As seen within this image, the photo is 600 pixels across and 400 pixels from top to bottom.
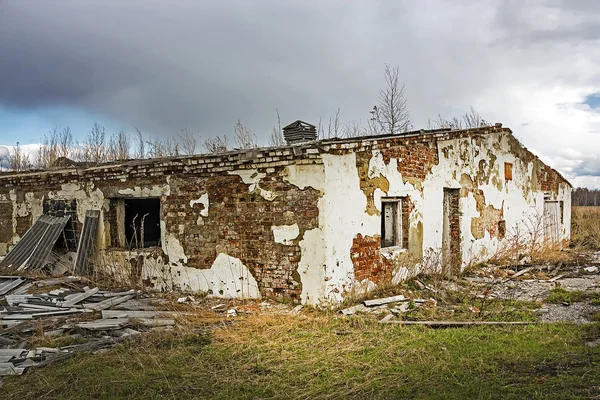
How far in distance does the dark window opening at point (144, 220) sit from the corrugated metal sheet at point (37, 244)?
4.56 ft

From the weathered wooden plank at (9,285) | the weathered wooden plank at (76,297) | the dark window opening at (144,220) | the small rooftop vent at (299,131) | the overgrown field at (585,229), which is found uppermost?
the small rooftop vent at (299,131)

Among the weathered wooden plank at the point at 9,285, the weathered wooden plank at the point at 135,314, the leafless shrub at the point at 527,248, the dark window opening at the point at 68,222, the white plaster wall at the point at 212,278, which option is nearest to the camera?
the weathered wooden plank at the point at 135,314

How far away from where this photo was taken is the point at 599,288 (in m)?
9.42

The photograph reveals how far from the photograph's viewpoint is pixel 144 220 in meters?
12.3

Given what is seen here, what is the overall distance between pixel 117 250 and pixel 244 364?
19.2 feet

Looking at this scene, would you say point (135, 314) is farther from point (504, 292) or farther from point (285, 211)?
point (504, 292)

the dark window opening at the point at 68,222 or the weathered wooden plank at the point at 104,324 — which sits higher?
the dark window opening at the point at 68,222

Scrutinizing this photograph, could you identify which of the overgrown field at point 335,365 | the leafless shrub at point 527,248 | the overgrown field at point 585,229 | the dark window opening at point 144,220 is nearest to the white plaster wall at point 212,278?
the overgrown field at point 335,365

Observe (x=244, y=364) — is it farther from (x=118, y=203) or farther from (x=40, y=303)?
(x=118, y=203)

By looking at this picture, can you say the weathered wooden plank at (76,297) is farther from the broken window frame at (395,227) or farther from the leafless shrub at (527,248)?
the leafless shrub at (527,248)

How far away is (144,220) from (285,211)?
5.79 m

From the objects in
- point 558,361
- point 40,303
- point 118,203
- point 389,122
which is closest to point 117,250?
point 118,203

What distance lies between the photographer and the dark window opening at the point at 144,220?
37.2ft

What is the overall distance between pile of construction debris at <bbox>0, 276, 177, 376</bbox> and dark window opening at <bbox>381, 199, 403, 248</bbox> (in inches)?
183
